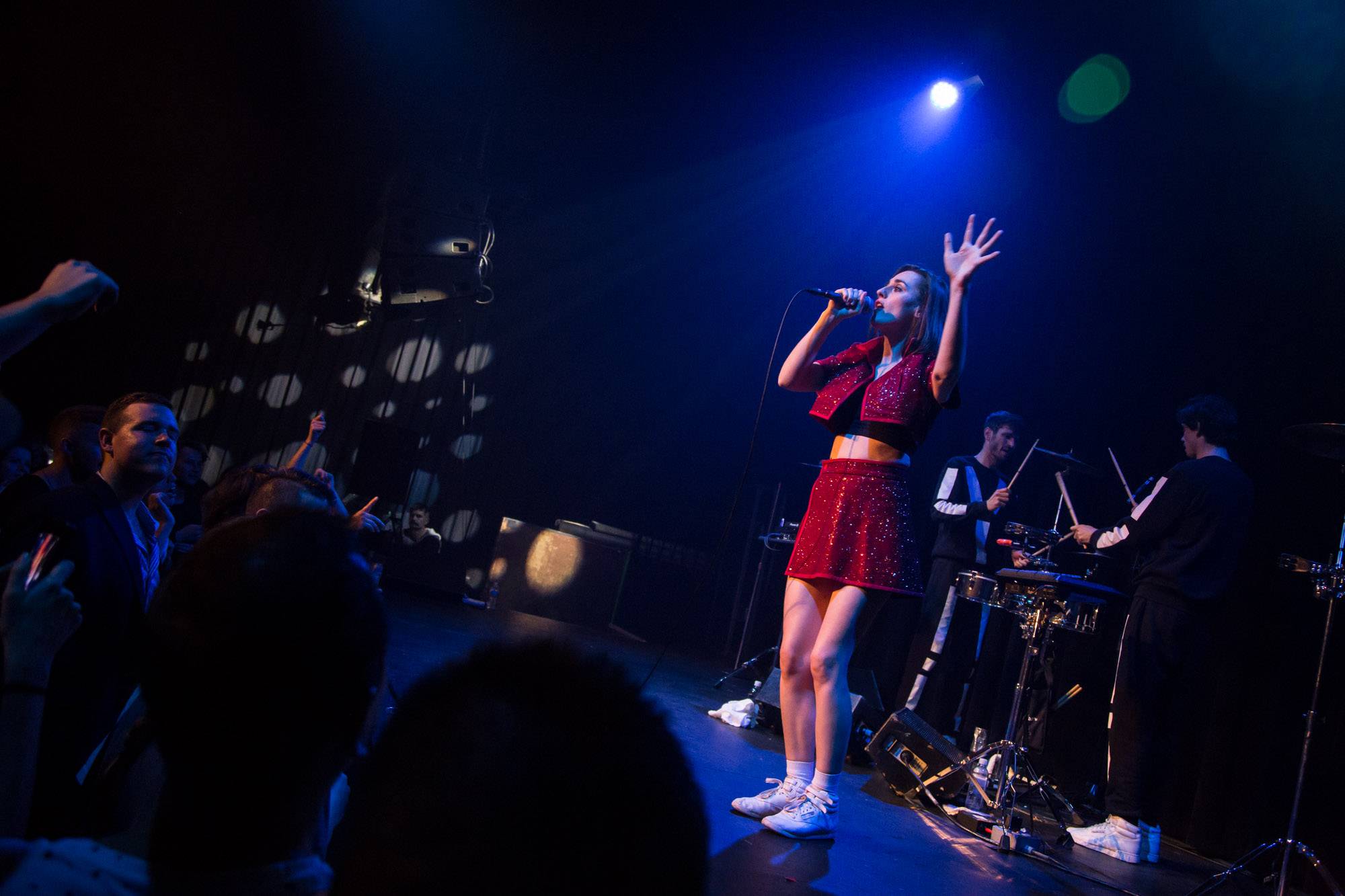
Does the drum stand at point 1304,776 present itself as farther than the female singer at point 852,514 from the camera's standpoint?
Yes

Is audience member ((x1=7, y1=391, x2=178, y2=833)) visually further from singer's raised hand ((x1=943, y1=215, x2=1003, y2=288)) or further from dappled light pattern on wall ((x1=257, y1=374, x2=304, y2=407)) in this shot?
dappled light pattern on wall ((x1=257, y1=374, x2=304, y2=407))

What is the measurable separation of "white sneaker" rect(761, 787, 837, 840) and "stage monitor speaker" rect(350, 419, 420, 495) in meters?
5.30

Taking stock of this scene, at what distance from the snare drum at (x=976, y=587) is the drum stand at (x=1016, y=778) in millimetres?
355

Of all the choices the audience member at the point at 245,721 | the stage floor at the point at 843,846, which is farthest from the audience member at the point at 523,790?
the audience member at the point at 245,721

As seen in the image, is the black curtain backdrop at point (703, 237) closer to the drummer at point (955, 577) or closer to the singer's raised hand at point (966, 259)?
the drummer at point (955, 577)

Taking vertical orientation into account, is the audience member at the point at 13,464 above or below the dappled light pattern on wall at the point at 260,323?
below

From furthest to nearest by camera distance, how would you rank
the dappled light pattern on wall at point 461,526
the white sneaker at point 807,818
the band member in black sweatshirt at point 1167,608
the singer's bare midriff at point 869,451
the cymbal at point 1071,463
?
1. the dappled light pattern on wall at point 461,526
2. the cymbal at point 1071,463
3. the band member in black sweatshirt at point 1167,608
4. the singer's bare midriff at point 869,451
5. the white sneaker at point 807,818

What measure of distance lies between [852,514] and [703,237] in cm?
621

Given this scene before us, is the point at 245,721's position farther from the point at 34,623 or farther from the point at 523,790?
the point at 34,623

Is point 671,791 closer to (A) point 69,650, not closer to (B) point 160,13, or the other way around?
(A) point 69,650

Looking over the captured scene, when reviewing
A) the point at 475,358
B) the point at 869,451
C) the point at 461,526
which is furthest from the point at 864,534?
the point at 475,358

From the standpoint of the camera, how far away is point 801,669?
2.80m

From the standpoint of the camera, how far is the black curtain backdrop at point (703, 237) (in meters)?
4.50

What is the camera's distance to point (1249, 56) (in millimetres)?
4137
